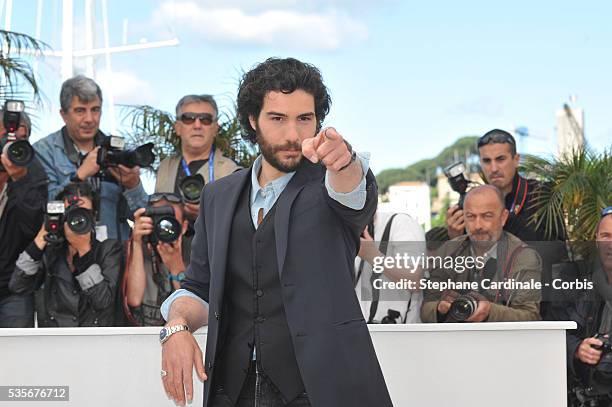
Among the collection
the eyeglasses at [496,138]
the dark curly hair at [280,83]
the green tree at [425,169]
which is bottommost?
the green tree at [425,169]

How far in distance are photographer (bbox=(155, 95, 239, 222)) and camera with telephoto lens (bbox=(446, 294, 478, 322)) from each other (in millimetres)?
1595

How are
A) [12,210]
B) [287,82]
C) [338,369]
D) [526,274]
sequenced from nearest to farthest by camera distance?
1. [338,369]
2. [287,82]
3. [526,274]
4. [12,210]

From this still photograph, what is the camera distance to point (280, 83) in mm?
2201

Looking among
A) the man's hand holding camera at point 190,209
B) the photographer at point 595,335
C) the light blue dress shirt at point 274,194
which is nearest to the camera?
the light blue dress shirt at point 274,194

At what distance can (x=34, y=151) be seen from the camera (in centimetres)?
477

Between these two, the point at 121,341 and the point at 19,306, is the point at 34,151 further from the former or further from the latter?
the point at 121,341

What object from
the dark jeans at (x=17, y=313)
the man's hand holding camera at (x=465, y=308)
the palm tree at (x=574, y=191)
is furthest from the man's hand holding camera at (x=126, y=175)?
the palm tree at (x=574, y=191)

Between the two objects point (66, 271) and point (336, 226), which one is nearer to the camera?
point (336, 226)

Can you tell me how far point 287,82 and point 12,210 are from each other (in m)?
2.99


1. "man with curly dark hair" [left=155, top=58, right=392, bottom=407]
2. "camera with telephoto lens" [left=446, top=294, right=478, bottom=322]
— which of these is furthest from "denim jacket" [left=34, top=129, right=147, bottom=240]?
"man with curly dark hair" [left=155, top=58, right=392, bottom=407]

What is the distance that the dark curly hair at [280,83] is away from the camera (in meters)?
2.20

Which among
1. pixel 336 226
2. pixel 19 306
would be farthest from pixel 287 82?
pixel 19 306

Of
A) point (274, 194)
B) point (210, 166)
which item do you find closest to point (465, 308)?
point (210, 166)

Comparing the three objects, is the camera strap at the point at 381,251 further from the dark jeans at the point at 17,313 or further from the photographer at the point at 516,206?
the dark jeans at the point at 17,313
